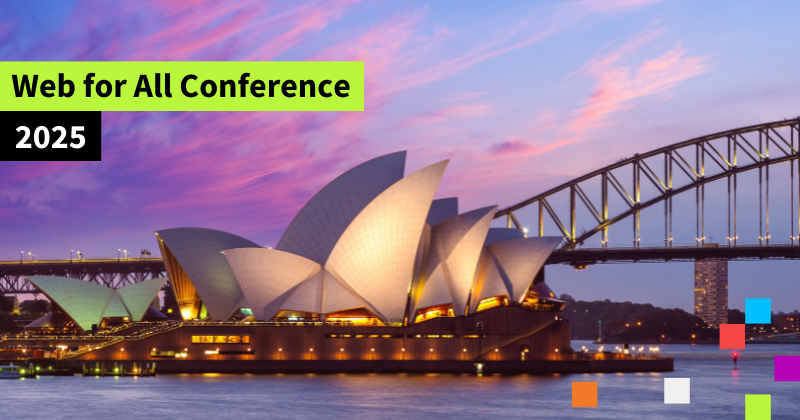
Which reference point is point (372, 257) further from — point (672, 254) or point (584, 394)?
point (672, 254)

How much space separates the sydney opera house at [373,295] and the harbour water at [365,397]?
3.79 metres

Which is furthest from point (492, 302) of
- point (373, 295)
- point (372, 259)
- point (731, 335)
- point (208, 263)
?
point (731, 335)

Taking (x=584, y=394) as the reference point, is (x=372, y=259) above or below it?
above

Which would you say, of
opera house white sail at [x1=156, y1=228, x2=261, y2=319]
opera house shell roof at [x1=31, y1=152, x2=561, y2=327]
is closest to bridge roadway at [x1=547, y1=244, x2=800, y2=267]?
opera house shell roof at [x1=31, y1=152, x2=561, y2=327]

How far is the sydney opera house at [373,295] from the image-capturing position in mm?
70938

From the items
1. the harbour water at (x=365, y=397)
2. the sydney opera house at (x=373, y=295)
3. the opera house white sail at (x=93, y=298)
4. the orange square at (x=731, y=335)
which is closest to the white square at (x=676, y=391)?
the harbour water at (x=365, y=397)

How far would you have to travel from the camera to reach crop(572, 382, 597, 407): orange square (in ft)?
170

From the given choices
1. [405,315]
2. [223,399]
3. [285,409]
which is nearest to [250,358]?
[405,315]

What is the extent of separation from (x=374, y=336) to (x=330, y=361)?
13.0ft

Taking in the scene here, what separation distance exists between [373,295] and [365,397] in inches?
781

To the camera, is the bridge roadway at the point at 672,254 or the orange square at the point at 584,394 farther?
the bridge roadway at the point at 672,254

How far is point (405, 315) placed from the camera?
73.2m

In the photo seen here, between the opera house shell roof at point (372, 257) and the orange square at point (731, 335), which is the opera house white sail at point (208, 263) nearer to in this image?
the opera house shell roof at point (372, 257)

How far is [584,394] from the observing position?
5503cm
